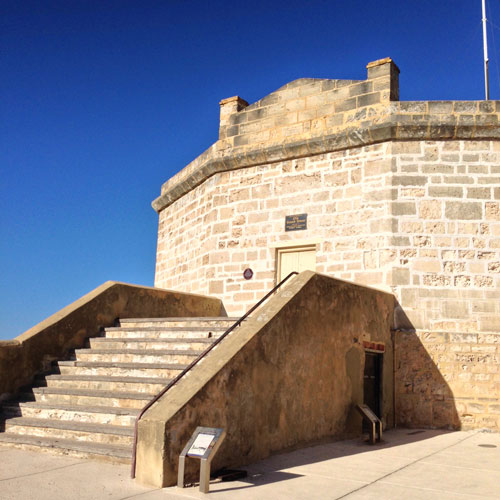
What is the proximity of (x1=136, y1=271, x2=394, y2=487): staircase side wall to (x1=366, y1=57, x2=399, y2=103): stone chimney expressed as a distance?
3704 millimetres

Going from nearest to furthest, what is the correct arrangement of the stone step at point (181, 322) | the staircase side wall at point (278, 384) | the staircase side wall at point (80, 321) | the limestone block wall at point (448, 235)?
the staircase side wall at point (278, 384) → the staircase side wall at point (80, 321) → the stone step at point (181, 322) → the limestone block wall at point (448, 235)

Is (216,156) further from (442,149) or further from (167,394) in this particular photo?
(167,394)

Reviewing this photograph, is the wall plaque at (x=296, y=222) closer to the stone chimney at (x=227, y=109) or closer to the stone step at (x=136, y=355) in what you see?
the stone chimney at (x=227, y=109)

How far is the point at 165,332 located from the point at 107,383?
1.24m

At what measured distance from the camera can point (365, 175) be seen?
9719 millimetres

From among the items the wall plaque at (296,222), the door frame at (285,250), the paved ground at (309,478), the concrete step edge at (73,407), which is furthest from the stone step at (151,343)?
the wall plaque at (296,222)

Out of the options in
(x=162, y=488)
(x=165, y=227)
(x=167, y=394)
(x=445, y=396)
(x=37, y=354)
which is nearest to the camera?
(x=162, y=488)

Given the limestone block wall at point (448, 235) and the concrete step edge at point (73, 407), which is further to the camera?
the limestone block wall at point (448, 235)

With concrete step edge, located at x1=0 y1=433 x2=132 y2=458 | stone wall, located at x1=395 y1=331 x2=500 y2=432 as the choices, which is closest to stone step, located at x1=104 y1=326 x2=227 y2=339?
concrete step edge, located at x1=0 y1=433 x2=132 y2=458

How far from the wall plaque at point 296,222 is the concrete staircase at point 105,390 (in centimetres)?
326

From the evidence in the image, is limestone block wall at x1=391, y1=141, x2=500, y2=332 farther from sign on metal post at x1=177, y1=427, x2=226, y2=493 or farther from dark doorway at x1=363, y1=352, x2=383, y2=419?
sign on metal post at x1=177, y1=427, x2=226, y2=493

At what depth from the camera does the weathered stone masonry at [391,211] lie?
29.0 feet

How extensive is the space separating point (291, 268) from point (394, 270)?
6.68ft

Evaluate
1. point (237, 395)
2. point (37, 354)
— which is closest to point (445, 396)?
point (237, 395)
